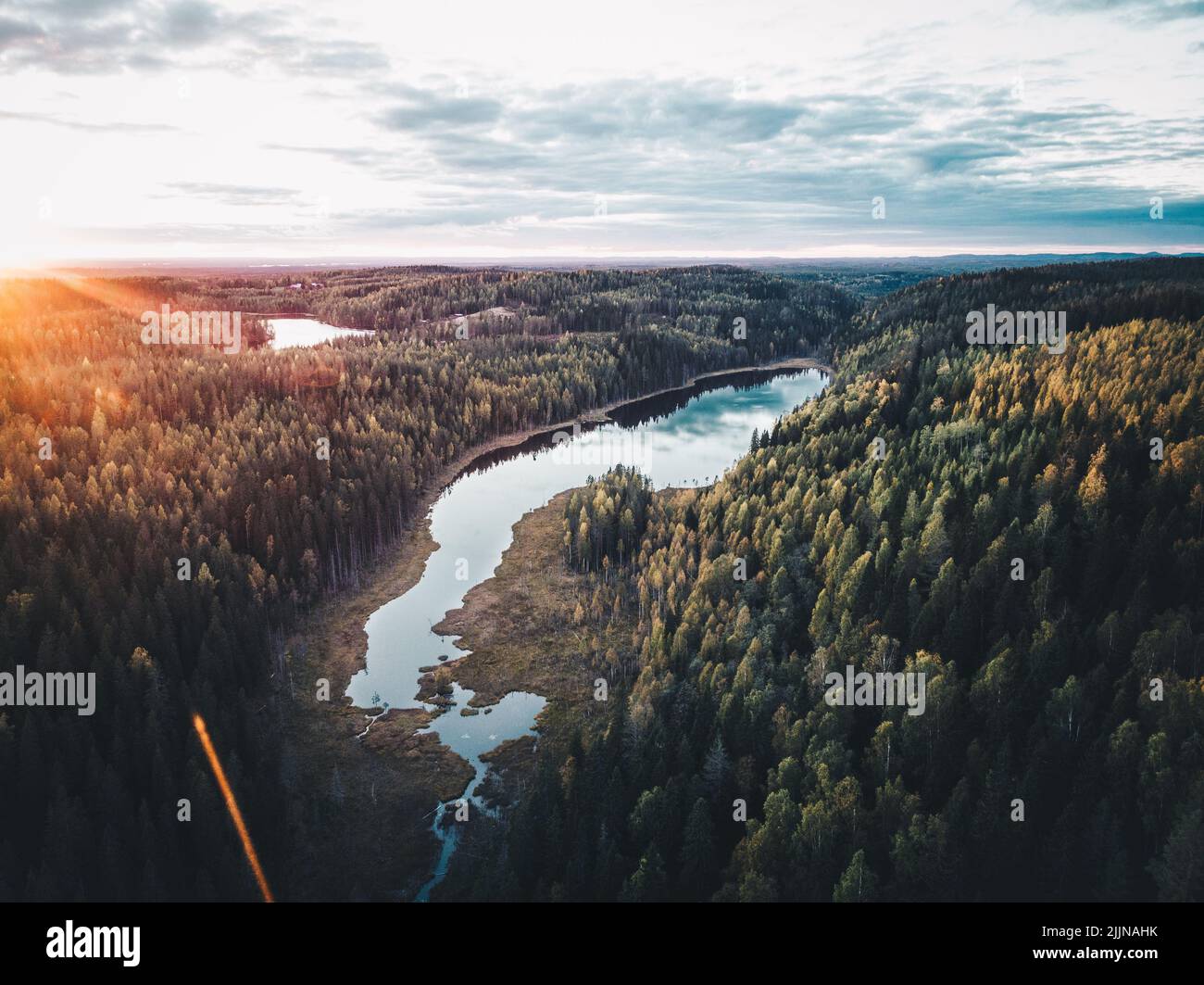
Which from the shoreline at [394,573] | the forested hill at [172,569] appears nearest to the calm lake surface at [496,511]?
the shoreline at [394,573]

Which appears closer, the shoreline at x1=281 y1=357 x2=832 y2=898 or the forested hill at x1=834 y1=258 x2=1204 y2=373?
the shoreline at x1=281 y1=357 x2=832 y2=898

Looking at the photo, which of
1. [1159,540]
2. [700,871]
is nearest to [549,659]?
[700,871]

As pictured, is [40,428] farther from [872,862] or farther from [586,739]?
[872,862]

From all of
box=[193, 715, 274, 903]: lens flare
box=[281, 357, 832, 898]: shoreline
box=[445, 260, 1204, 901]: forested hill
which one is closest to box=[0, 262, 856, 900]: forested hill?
box=[193, 715, 274, 903]: lens flare

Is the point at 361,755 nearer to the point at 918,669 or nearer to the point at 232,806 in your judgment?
the point at 232,806

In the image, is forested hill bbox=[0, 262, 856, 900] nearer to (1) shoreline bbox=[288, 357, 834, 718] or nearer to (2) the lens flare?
(2) the lens flare

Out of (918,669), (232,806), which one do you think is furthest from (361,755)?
(918,669)

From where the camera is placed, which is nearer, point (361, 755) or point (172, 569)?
point (361, 755)
